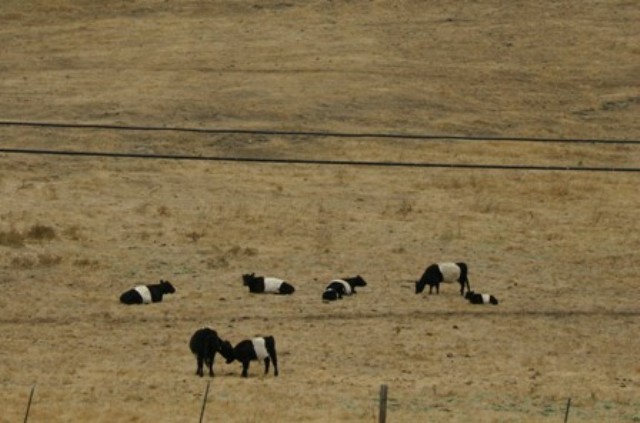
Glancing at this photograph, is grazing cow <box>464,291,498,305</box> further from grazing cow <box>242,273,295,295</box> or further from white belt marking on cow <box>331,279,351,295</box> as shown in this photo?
grazing cow <box>242,273,295,295</box>

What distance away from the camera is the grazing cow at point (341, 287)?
4141 centimetres

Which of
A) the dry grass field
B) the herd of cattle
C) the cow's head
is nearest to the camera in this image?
the dry grass field

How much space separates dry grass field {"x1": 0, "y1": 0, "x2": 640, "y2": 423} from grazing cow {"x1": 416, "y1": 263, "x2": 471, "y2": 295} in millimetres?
527

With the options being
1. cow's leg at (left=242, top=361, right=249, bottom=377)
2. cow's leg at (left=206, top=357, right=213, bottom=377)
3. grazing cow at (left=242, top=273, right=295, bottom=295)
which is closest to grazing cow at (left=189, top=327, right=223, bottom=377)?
cow's leg at (left=206, top=357, right=213, bottom=377)

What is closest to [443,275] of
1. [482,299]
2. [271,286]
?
[482,299]

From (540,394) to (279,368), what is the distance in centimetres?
518

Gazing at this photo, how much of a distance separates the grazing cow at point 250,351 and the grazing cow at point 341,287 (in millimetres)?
7160

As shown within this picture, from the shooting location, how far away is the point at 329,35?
244 feet

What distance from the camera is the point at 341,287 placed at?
41.9 meters

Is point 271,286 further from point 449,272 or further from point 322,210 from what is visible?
point 322,210

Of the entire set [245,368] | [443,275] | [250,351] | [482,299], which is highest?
[443,275]

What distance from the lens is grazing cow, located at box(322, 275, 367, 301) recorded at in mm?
41406

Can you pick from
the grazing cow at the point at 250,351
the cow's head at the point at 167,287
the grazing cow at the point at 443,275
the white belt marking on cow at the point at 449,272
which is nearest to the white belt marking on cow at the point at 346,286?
the grazing cow at the point at 443,275

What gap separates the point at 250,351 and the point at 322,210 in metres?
17.8
